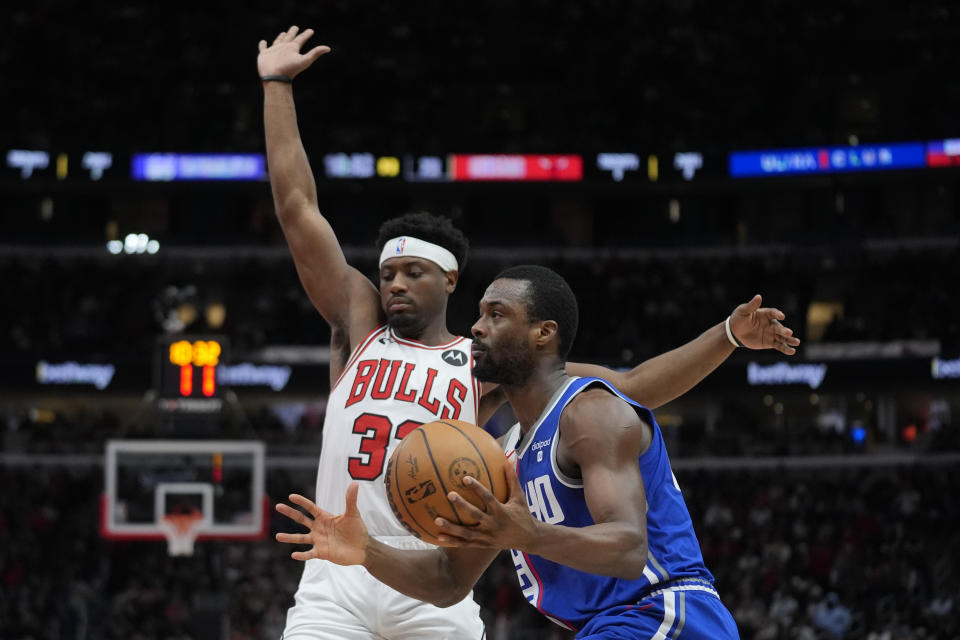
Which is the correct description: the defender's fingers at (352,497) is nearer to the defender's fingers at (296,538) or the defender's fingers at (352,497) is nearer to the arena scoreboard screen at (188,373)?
the defender's fingers at (296,538)

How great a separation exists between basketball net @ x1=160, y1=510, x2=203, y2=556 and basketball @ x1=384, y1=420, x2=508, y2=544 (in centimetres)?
1043

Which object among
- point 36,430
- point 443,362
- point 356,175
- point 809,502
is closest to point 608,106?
point 356,175

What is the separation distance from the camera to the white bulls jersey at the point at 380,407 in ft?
15.9

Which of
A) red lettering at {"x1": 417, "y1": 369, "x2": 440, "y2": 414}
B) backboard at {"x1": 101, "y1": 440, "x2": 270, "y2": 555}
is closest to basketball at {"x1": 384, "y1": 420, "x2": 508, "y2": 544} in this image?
red lettering at {"x1": 417, "y1": 369, "x2": 440, "y2": 414}

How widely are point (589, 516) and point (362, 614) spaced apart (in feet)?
4.24

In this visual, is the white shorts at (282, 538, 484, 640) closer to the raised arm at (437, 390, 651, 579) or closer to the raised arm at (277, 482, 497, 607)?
the raised arm at (277, 482, 497, 607)

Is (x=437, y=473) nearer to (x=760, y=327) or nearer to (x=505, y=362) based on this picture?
(x=505, y=362)

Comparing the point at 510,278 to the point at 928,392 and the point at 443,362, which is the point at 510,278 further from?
the point at 928,392

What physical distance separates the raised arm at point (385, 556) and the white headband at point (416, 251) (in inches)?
62.3

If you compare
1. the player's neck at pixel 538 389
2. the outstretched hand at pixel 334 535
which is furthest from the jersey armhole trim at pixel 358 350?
the outstretched hand at pixel 334 535

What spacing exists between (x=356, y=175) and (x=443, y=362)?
22732mm

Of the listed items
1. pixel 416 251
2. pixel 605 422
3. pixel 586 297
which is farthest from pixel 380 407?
pixel 586 297

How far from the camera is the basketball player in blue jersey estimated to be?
3482 millimetres

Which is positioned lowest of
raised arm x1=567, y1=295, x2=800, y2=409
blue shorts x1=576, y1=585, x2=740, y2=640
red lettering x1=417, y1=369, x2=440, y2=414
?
blue shorts x1=576, y1=585, x2=740, y2=640
